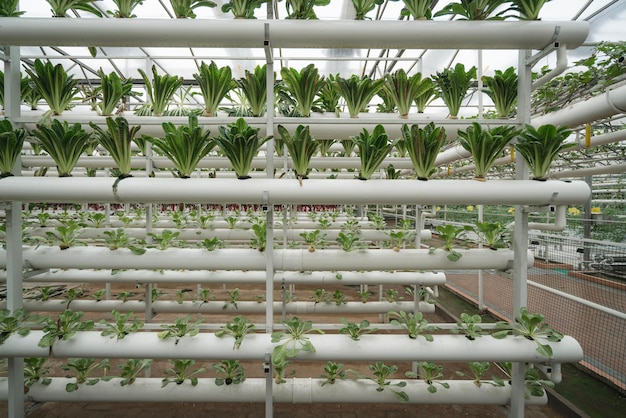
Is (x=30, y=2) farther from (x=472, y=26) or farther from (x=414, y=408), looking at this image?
(x=414, y=408)

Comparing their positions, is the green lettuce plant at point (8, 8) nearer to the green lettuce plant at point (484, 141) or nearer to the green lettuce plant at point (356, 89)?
the green lettuce plant at point (356, 89)

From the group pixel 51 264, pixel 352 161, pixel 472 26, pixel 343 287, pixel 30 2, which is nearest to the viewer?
pixel 472 26

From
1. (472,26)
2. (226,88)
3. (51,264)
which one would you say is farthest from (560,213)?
(51,264)

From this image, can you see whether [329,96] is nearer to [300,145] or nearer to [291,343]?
[300,145]

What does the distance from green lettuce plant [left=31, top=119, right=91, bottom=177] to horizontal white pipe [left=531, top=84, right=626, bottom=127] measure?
3.30 m

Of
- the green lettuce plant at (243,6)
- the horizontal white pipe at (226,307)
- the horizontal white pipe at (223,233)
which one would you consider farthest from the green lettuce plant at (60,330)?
the green lettuce plant at (243,6)

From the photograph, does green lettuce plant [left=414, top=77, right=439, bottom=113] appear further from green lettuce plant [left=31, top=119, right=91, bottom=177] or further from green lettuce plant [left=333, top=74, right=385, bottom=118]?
green lettuce plant [left=31, top=119, right=91, bottom=177]

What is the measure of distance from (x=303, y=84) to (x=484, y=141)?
4.03ft

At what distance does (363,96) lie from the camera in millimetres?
1998

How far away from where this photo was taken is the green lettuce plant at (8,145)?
1608mm

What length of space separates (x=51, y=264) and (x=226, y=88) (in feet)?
5.65

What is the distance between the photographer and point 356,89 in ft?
6.46

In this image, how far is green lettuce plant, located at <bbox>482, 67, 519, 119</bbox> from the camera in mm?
1829

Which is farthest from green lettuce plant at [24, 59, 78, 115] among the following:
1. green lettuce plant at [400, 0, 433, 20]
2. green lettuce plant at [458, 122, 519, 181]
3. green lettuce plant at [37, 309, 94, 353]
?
green lettuce plant at [458, 122, 519, 181]
